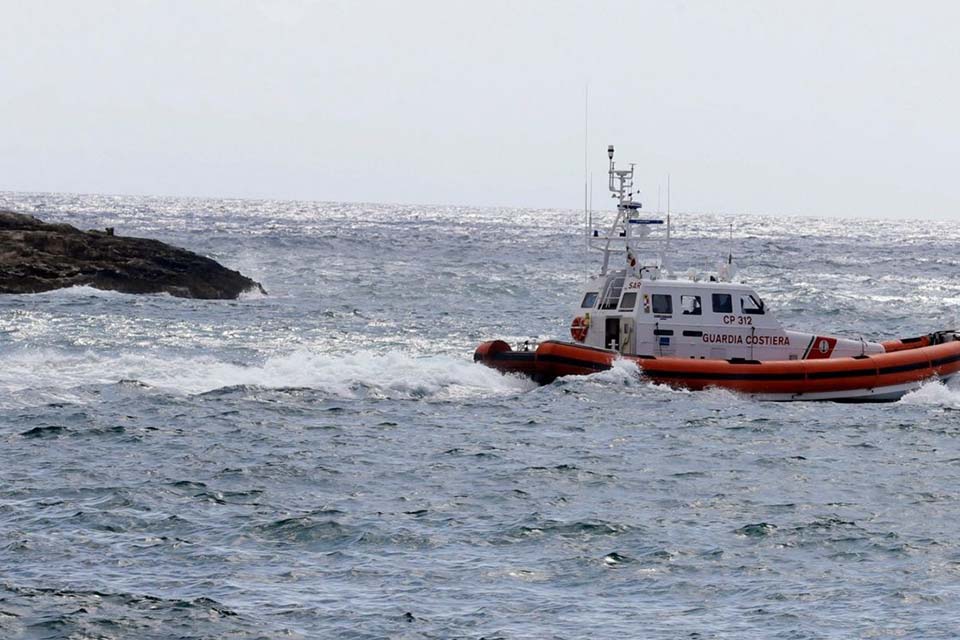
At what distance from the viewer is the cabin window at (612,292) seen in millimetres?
25984

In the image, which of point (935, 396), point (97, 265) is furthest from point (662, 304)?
point (97, 265)

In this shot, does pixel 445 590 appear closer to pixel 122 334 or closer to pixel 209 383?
pixel 209 383

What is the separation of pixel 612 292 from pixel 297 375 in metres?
6.11

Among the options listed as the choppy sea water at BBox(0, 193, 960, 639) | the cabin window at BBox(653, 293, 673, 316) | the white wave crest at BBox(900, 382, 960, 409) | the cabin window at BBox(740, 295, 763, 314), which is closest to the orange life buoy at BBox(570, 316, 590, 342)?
the cabin window at BBox(653, 293, 673, 316)

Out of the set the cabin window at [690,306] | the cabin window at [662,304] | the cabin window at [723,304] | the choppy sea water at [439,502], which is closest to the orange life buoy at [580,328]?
the cabin window at [662,304]

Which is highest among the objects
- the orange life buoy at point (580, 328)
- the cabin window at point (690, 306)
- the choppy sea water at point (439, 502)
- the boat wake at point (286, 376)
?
the cabin window at point (690, 306)

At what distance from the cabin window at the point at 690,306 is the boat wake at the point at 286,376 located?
10.5 feet

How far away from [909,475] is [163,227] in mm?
98352

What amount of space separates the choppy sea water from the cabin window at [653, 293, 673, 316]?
1.79 metres

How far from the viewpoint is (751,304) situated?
83.4ft

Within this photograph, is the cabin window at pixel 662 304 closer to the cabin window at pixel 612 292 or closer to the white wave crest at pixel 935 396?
the cabin window at pixel 612 292

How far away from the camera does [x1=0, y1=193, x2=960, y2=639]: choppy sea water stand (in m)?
11.8

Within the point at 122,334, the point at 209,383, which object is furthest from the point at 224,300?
the point at 209,383

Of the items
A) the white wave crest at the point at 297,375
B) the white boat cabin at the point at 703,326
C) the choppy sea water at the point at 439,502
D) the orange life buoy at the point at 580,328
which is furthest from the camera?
the orange life buoy at the point at 580,328
